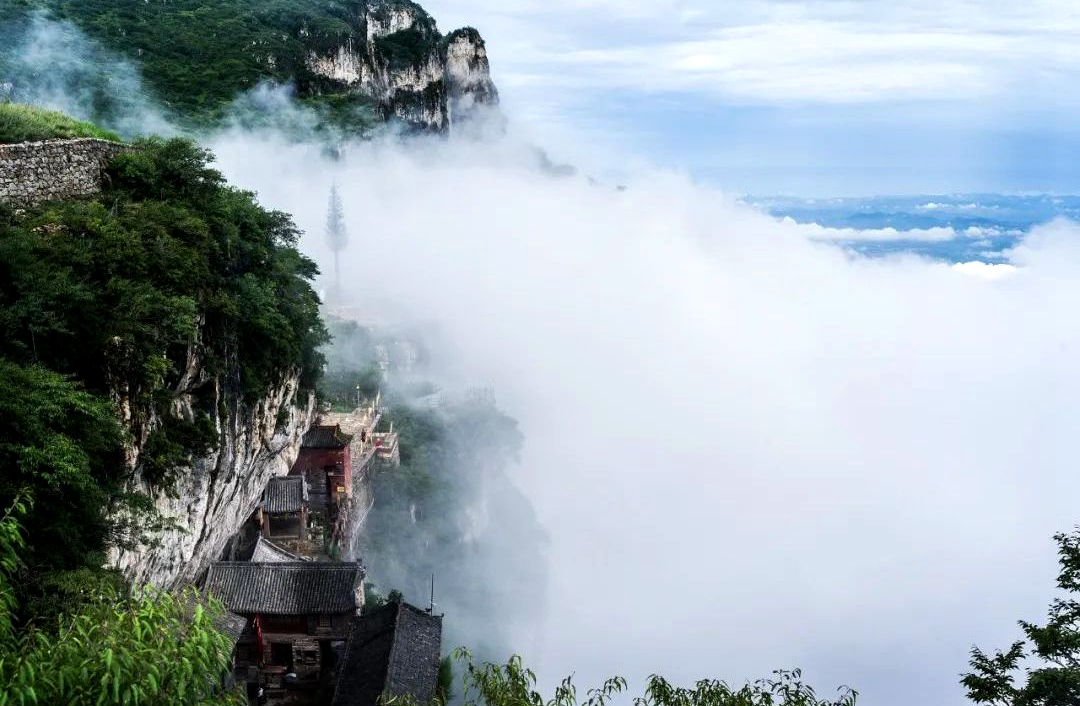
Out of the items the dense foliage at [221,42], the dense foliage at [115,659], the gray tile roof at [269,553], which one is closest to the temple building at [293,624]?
the gray tile roof at [269,553]

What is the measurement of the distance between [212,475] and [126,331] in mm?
4662

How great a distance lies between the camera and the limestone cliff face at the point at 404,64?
267 feet

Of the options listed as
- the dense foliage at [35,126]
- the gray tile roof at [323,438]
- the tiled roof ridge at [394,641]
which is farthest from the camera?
the gray tile roof at [323,438]

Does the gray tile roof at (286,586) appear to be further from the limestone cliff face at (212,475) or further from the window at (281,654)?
the window at (281,654)

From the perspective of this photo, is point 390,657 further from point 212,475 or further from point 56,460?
point 56,460

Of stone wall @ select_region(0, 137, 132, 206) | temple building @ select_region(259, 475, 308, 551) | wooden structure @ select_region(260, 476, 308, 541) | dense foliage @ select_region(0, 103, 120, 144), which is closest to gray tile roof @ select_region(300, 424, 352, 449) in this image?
temple building @ select_region(259, 475, 308, 551)

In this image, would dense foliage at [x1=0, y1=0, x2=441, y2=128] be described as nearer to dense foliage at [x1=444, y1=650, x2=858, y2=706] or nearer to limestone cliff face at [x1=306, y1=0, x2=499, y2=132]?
limestone cliff face at [x1=306, y1=0, x2=499, y2=132]

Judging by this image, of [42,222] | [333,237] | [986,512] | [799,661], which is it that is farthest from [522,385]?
[42,222]

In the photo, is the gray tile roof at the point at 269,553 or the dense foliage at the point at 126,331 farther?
the gray tile roof at the point at 269,553

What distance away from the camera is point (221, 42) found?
73.2 metres

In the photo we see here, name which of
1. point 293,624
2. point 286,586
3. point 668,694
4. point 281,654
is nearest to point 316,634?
point 293,624

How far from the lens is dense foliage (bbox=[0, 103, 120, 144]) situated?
17.5m

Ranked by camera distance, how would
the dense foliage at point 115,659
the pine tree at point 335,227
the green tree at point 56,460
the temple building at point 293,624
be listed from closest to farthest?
the dense foliage at point 115,659 → the green tree at point 56,460 → the temple building at point 293,624 → the pine tree at point 335,227

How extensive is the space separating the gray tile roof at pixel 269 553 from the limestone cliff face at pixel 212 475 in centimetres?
251
